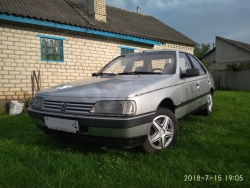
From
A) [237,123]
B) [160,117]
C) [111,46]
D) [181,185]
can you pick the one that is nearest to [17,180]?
[181,185]

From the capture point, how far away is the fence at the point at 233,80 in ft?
45.6

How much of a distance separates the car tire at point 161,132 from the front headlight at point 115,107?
45 cm

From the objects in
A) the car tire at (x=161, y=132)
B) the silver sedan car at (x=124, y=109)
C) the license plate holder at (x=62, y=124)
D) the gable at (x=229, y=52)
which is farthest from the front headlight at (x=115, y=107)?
the gable at (x=229, y=52)

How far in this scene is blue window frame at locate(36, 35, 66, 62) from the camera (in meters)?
6.99

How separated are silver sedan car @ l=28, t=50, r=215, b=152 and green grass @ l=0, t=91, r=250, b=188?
0.78 ft

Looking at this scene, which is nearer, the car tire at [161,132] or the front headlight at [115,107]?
the front headlight at [115,107]

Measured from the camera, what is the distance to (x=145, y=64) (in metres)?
3.32

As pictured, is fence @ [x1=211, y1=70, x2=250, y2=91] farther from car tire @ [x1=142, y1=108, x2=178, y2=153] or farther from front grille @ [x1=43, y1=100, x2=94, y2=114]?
front grille @ [x1=43, y1=100, x2=94, y2=114]

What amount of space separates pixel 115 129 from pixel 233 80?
15.1 meters

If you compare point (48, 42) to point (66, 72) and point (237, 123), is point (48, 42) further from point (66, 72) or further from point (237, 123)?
point (237, 123)

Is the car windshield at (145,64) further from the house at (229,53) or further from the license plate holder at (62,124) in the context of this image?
the house at (229,53)

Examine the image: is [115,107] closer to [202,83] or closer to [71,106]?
[71,106]

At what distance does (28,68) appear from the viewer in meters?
6.61

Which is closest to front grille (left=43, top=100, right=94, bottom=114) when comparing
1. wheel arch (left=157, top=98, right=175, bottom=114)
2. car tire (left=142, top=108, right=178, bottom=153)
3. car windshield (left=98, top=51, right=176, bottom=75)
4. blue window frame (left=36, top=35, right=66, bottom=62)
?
car tire (left=142, top=108, right=178, bottom=153)
